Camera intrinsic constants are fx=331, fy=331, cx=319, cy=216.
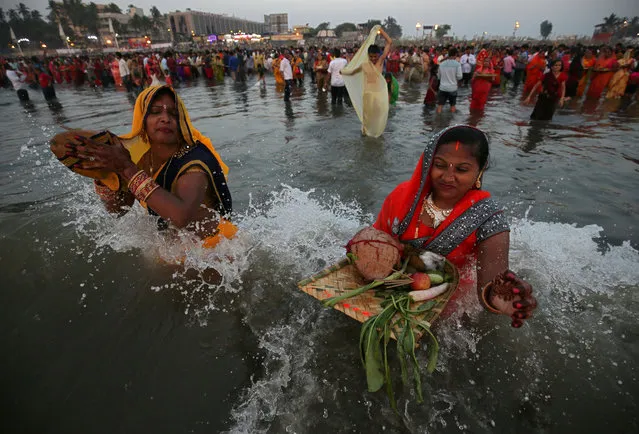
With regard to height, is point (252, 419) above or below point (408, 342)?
below

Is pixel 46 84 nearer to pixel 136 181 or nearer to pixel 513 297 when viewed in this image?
pixel 136 181

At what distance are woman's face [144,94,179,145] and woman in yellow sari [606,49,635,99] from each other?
14.9 m

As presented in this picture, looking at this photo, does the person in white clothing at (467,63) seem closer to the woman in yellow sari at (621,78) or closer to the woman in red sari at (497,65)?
the woman in red sari at (497,65)

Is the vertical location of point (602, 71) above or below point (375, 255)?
above

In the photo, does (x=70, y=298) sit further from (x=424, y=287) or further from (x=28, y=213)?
(x=424, y=287)

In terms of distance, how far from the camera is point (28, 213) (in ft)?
15.2

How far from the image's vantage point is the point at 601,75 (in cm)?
1180

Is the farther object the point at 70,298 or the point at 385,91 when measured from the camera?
the point at 385,91

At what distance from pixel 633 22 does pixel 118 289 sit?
363 ft

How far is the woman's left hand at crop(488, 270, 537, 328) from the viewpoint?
5.14 ft

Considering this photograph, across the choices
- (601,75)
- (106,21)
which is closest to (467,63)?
(601,75)

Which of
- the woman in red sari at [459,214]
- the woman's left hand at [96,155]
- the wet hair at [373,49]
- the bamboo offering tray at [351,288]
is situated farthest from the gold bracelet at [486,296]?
the wet hair at [373,49]

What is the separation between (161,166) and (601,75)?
15316 mm

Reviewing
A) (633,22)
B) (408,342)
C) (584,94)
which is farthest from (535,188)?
(633,22)
